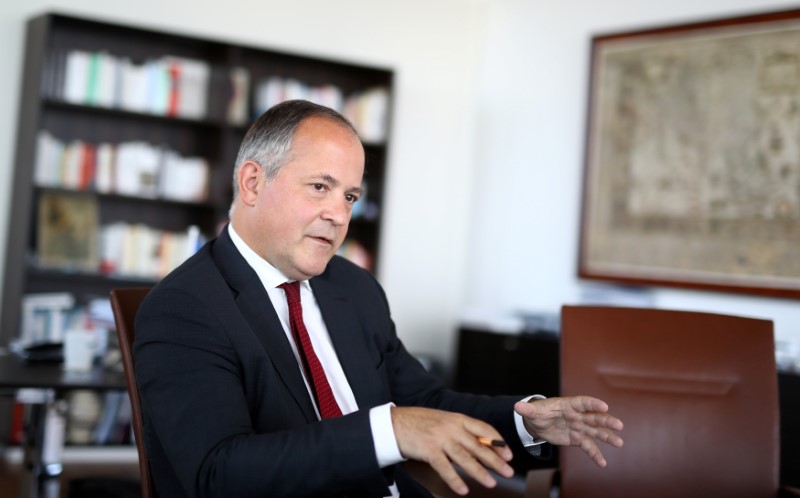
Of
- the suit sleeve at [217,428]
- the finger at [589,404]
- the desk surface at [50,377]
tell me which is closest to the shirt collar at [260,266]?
the suit sleeve at [217,428]

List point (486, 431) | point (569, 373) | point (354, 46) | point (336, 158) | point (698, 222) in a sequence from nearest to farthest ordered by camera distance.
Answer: point (486, 431), point (336, 158), point (569, 373), point (698, 222), point (354, 46)

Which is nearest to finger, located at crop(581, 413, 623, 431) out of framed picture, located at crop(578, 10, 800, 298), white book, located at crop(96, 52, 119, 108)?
framed picture, located at crop(578, 10, 800, 298)

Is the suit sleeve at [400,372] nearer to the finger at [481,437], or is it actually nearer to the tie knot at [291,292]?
the tie knot at [291,292]

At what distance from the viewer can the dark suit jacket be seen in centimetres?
146

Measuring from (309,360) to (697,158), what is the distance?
11.1 ft

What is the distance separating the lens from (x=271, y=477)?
1.46 m

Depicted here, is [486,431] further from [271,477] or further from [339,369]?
[339,369]

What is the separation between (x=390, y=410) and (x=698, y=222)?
360 cm

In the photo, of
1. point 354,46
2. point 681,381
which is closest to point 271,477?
point 681,381

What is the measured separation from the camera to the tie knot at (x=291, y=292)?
1986mm

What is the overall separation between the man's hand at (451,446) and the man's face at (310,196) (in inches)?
22.7

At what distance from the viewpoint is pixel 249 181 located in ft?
6.35

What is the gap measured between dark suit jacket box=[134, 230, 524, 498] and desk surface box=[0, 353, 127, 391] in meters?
0.82

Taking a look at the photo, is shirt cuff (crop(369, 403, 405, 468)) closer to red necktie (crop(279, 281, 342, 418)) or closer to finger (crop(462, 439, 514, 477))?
finger (crop(462, 439, 514, 477))
